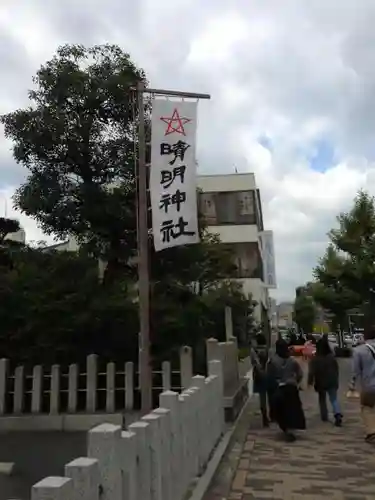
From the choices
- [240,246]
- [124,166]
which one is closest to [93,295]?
[124,166]

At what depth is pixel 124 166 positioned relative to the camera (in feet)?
49.2

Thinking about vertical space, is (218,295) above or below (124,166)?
below

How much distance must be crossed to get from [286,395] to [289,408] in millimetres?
226

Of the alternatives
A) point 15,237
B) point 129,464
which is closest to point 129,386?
point 129,464

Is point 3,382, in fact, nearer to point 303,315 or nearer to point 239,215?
point 239,215

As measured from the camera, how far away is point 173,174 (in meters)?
10.8

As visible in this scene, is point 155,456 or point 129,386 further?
point 129,386

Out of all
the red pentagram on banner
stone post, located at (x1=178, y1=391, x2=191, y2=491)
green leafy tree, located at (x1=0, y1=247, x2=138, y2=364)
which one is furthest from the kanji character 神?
stone post, located at (x1=178, y1=391, x2=191, y2=491)

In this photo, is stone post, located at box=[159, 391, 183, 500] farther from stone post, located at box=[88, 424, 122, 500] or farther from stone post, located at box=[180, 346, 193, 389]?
stone post, located at box=[180, 346, 193, 389]

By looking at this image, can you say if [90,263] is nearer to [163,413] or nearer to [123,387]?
[123,387]

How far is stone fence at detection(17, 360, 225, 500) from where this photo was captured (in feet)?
10.3

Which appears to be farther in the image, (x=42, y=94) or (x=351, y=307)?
(x=351, y=307)

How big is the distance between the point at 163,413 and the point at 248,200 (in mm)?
30636

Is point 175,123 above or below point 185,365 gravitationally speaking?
above
